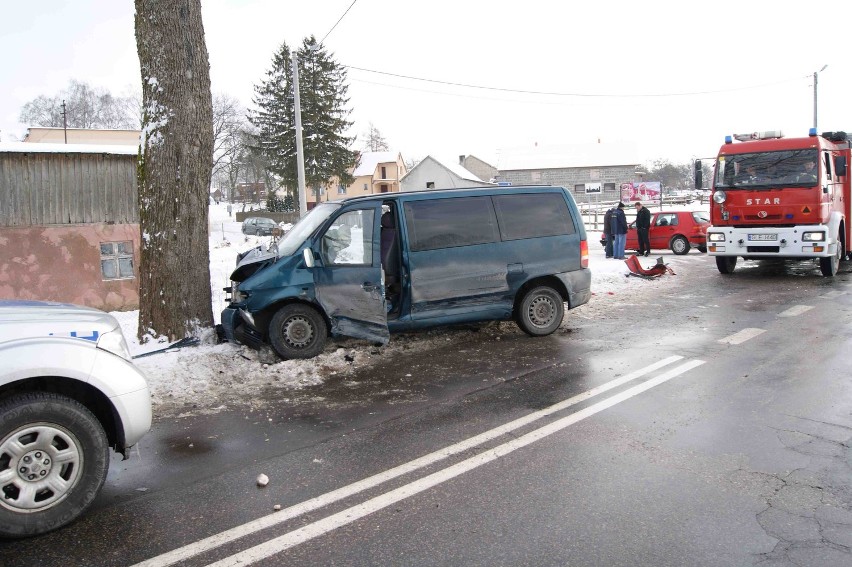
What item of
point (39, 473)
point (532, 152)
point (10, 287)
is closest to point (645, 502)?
point (39, 473)

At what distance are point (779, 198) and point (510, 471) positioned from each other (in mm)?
11607

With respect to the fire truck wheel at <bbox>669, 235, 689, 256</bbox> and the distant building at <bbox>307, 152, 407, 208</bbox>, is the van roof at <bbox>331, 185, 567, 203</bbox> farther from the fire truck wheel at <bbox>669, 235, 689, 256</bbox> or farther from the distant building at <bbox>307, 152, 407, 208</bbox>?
the distant building at <bbox>307, 152, 407, 208</bbox>

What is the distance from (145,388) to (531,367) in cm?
420

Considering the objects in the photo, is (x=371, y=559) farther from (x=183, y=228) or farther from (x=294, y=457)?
(x=183, y=228)

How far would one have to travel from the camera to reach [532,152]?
78750mm

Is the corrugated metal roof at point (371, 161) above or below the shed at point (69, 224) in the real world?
above

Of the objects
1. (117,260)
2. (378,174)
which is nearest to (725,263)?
(117,260)

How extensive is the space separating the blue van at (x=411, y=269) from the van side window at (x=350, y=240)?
1cm

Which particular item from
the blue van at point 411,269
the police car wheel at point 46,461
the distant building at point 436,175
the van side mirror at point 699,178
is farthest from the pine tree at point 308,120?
the police car wheel at point 46,461

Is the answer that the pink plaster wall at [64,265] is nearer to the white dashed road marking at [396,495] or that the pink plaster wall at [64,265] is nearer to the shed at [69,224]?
the shed at [69,224]

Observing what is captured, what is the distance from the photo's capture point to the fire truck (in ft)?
42.0

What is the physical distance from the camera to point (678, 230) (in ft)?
70.4

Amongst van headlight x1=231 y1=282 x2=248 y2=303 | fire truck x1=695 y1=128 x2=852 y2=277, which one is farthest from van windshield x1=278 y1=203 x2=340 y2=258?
fire truck x1=695 y1=128 x2=852 y2=277

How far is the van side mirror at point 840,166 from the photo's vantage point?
44.3 feet
